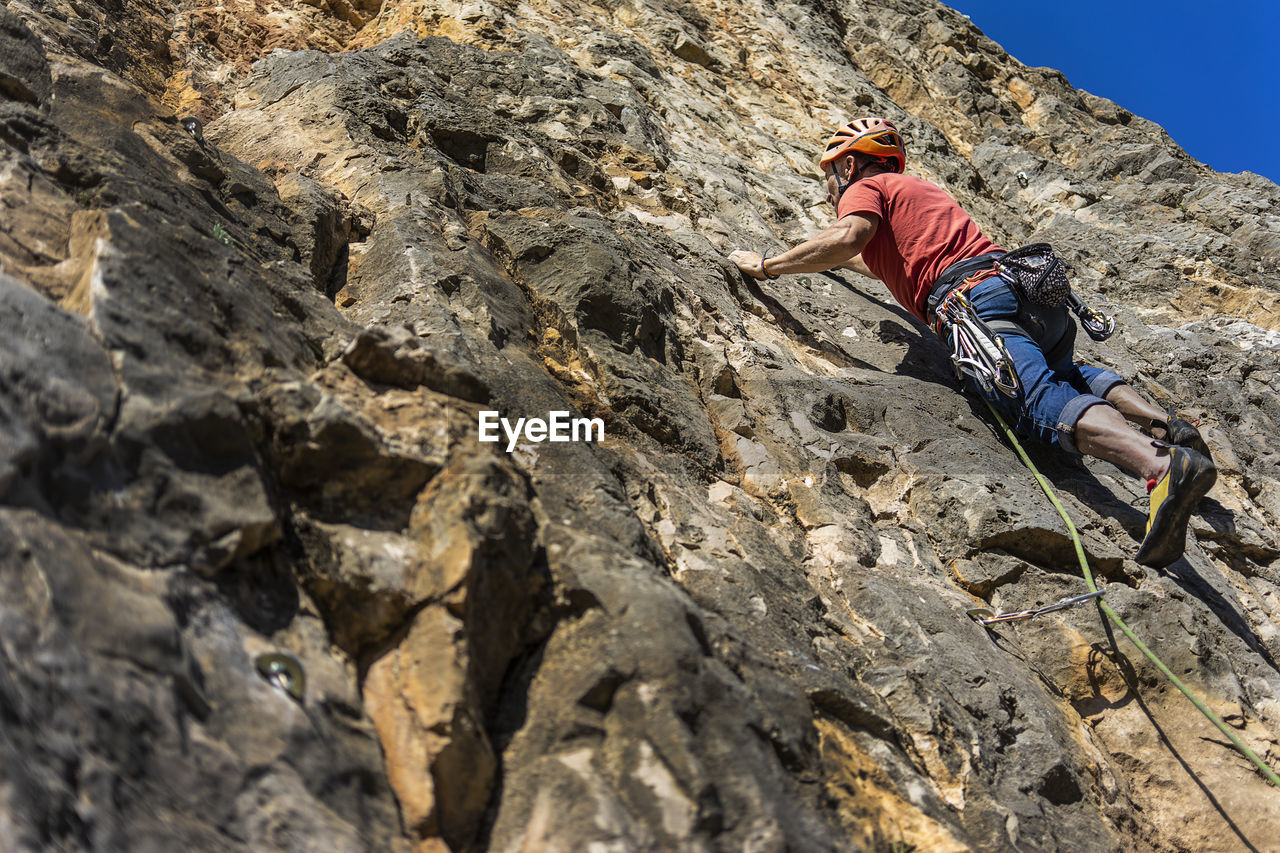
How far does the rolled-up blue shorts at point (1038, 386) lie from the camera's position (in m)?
3.51

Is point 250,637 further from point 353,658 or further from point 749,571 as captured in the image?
point 749,571

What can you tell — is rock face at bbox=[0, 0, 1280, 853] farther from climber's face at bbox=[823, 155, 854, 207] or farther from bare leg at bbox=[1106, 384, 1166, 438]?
climber's face at bbox=[823, 155, 854, 207]

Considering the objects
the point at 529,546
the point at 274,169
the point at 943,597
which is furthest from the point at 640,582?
the point at 274,169

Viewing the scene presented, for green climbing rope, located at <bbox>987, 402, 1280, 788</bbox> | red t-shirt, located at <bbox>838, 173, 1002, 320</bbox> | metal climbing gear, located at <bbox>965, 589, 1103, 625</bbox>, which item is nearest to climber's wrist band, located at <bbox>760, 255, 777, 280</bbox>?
red t-shirt, located at <bbox>838, 173, 1002, 320</bbox>

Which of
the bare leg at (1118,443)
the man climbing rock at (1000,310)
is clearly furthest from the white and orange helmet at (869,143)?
the bare leg at (1118,443)

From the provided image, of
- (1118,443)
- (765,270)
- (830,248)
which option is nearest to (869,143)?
(830,248)

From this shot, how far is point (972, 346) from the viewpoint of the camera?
12.8 feet

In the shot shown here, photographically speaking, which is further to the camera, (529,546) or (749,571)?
(749,571)

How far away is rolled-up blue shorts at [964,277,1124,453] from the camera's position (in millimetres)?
3506

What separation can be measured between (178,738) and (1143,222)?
7.87 m

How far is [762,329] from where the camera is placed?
4137 mm

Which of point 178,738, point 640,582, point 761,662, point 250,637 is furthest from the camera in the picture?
point 761,662

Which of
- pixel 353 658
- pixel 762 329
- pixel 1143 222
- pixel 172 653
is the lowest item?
pixel 353 658

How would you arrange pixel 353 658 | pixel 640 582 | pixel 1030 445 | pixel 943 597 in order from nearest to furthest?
1. pixel 353 658
2. pixel 640 582
3. pixel 943 597
4. pixel 1030 445
